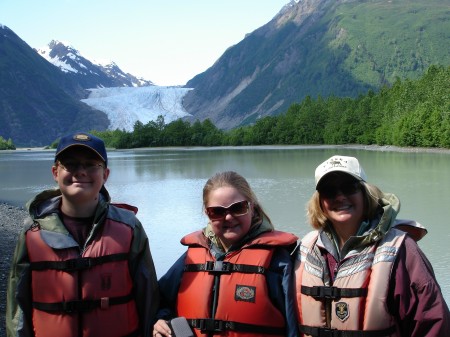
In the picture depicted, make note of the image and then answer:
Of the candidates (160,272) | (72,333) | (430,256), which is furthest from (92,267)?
(430,256)

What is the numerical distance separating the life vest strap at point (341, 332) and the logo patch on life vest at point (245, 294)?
11.8 inches

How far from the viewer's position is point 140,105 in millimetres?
149500

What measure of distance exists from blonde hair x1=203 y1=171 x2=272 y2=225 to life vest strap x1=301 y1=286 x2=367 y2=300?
53 cm

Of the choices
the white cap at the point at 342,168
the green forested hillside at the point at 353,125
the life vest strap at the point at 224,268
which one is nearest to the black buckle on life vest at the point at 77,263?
the life vest strap at the point at 224,268

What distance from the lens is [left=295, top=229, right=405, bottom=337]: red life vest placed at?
292cm

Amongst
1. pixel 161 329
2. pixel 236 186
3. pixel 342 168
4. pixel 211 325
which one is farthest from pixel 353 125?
pixel 161 329

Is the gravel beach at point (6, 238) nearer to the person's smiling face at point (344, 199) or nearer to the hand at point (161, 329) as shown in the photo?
the hand at point (161, 329)

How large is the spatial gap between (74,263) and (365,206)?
5.15 ft

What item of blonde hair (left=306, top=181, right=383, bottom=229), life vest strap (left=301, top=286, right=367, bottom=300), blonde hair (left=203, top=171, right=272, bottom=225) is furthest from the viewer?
blonde hair (left=203, top=171, right=272, bottom=225)

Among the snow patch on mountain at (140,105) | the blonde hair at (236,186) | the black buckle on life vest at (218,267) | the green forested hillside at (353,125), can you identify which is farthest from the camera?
the snow patch on mountain at (140,105)

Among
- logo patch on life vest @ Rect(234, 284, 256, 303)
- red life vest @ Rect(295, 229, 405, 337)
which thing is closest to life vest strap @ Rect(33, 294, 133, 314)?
logo patch on life vest @ Rect(234, 284, 256, 303)

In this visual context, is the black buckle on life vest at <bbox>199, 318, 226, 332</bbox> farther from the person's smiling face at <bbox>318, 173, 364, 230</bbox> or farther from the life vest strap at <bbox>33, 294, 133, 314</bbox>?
the person's smiling face at <bbox>318, 173, 364, 230</bbox>

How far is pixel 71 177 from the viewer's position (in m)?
3.27

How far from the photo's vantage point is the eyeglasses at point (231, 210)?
3.29m
